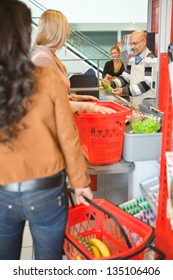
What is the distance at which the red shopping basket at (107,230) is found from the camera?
171cm

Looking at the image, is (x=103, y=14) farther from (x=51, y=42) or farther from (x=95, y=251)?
(x=95, y=251)

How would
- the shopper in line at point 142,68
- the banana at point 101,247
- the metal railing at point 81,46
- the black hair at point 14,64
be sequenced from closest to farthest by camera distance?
the black hair at point 14,64, the banana at point 101,247, the shopper in line at point 142,68, the metal railing at point 81,46

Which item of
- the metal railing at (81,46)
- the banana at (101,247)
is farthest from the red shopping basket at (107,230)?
the metal railing at (81,46)

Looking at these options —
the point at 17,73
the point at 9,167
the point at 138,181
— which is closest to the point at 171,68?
the point at 17,73

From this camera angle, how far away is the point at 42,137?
4.66 ft

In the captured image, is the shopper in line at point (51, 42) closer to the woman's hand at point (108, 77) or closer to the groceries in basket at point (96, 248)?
the groceries in basket at point (96, 248)

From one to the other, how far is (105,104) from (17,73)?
4.40ft

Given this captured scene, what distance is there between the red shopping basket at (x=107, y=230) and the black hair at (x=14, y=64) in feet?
2.27

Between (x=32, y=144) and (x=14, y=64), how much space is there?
0.32 m

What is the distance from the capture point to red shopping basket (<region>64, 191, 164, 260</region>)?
1712mm

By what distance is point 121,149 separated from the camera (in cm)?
242

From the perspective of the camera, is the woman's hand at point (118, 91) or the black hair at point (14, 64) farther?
the woman's hand at point (118, 91)

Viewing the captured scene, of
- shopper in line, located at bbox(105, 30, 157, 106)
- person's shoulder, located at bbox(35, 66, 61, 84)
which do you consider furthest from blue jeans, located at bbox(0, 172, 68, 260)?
shopper in line, located at bbox(105, 30, 157, 106)
